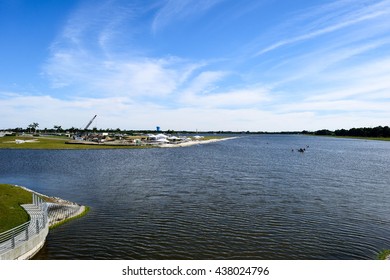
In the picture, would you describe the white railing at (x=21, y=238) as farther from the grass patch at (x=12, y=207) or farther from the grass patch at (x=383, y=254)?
the grass patch at (x=383, y=254)

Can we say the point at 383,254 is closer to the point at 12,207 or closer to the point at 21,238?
the point at 21,238

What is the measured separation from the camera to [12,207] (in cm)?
2998

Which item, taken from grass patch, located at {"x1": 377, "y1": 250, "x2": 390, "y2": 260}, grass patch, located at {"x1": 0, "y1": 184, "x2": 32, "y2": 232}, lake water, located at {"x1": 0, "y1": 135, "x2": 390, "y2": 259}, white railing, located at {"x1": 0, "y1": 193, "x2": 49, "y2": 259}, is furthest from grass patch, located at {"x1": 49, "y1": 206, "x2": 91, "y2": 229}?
grass patch, located at {"x1": 377, "y1": 250, "x2": 390, "y2": 260}

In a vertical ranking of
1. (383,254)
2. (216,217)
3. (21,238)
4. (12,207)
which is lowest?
(383,254)

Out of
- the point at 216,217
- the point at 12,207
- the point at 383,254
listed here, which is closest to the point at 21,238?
the point at 12,207

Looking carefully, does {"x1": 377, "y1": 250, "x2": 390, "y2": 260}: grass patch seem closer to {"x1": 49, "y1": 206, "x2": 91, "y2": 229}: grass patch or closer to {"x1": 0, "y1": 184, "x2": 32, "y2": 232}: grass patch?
{"x1": 49, "y1": 206, "x2": 91, "y2": 229}: grass patch

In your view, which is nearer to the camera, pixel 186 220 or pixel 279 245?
pixel 279 245

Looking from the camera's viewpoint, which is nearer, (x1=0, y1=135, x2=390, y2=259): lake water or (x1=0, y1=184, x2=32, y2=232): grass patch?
(x1=0, y1=135, x2=390, y2=259): lake water

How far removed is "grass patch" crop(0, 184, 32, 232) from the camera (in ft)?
83.5

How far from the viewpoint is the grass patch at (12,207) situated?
25438 millimetres

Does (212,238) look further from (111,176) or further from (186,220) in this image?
(111,176)

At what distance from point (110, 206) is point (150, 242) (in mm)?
12735

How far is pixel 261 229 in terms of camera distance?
96.8ft

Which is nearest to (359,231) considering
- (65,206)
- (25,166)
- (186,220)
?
(186,220)
